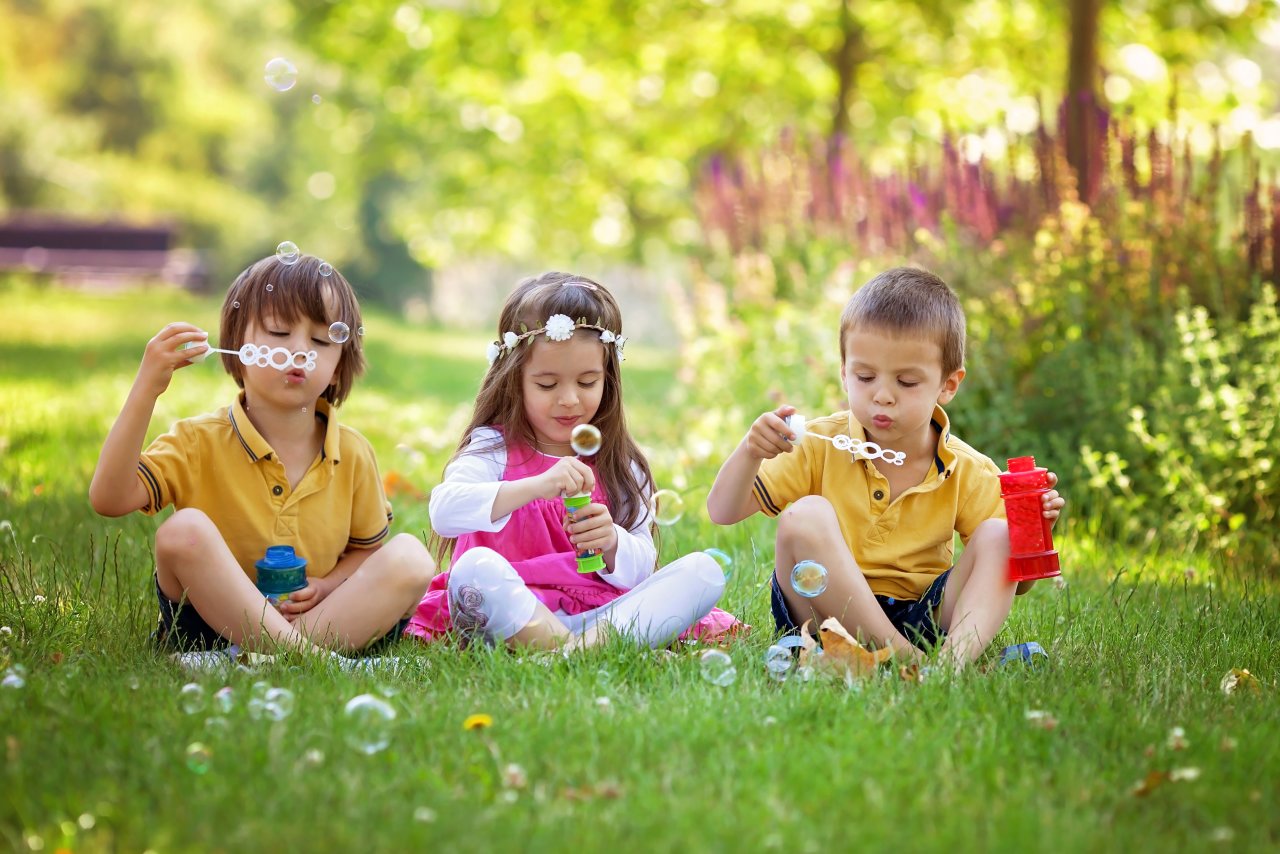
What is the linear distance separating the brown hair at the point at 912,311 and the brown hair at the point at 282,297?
1.22 meters

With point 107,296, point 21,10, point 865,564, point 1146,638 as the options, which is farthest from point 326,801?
point 21,10

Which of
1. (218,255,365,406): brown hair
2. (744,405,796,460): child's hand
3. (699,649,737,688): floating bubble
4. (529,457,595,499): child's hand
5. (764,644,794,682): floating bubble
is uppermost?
(218,255,365,406): brown hair

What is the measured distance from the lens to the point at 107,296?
15.8m

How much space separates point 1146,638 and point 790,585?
0.90m

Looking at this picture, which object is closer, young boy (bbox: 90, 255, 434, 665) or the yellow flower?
the yellow flower

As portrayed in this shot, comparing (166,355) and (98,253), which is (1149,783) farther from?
(98,253)

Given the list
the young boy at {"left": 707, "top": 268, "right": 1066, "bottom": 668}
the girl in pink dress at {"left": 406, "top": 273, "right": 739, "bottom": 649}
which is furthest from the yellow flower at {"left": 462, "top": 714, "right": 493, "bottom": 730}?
the young boy at {"left": 707, "top": 268, "right": 1066, "bottom": 668}

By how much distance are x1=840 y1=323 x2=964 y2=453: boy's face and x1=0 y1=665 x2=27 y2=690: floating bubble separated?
185cm

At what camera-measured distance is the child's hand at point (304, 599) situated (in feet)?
10.1

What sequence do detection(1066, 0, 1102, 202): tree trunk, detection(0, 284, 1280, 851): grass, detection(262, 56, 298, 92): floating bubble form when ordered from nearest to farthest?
detection(0, 284, 1280, 851): grass, detection(262, 56, 298, 92): floating bubble, detection(1066, 0, 1102, 202): tree trunk

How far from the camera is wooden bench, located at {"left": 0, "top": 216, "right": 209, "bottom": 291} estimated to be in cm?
1822

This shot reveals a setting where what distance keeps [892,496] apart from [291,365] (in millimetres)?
1455

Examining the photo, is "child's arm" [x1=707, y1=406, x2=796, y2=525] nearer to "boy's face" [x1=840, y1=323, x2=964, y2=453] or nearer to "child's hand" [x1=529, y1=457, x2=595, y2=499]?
"boy's face" [x1=840, y1=323, x2=964, y2=453]

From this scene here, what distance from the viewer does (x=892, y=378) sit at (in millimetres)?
3021
